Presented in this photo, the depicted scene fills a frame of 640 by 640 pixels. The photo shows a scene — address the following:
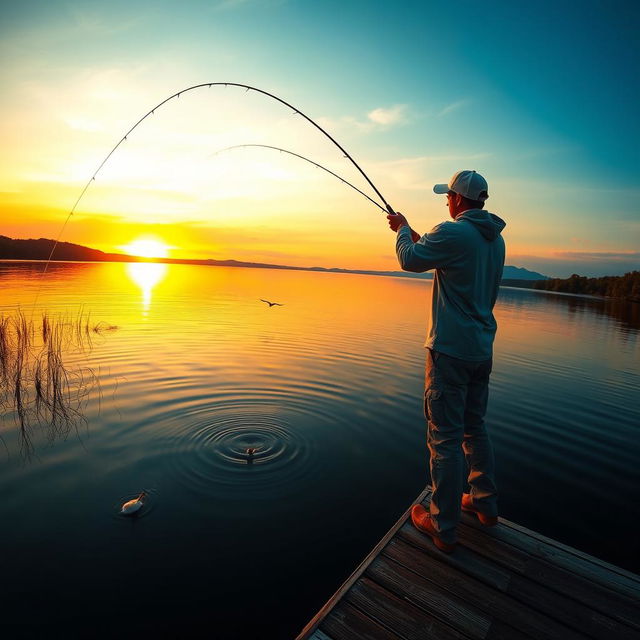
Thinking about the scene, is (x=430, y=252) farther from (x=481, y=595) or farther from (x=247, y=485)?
(x=247, y=485)

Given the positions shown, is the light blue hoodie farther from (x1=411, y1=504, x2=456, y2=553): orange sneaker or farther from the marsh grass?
the marsh grass

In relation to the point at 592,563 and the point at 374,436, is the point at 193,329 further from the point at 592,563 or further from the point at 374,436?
the point at 592,563

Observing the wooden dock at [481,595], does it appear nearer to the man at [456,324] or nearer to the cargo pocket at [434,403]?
the man at [456,324]

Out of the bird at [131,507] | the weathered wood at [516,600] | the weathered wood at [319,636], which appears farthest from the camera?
the bird at [131,507]

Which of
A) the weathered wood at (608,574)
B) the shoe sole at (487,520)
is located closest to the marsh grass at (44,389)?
the shoe sole at (487,520)

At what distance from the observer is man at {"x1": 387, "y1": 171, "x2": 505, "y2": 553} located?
3096 millimetres

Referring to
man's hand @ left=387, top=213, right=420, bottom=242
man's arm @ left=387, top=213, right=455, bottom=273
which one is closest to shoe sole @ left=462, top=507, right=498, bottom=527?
man's arm @ left=387, top=213, right=455, bottom=273

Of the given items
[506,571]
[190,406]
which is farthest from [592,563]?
[190,406]

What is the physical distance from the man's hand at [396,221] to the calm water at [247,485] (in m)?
3.87

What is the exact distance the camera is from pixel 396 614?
2783 mm

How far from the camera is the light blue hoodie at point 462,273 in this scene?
3062 millimetres

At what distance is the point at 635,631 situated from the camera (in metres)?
2.70

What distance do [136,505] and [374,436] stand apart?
4523 mm

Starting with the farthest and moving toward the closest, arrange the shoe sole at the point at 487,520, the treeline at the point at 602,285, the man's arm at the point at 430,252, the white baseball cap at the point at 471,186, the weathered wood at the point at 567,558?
the treeline at the point at 602,285
the shoe sole at the point at 487,520
the white baseball cap at the point at 471,186
the weathered wood at the point at 567,558
the man's arm at the point at 430,252
